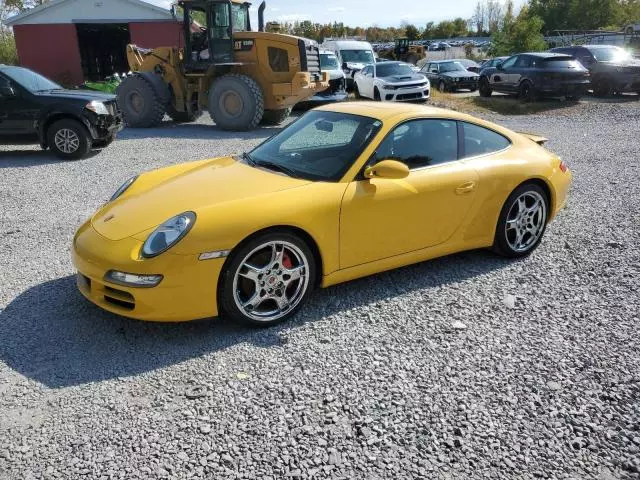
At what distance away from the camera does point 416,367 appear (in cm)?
315

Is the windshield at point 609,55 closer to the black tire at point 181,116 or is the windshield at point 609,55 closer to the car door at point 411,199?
the black tire at point 181,116

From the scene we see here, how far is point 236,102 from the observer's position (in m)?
12.6

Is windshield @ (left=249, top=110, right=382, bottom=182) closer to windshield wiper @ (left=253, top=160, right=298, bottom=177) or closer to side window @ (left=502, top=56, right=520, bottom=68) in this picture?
windshield wiper @ (left=253, top=160, right=298, bottom=177)

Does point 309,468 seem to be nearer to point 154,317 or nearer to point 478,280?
point 154,317

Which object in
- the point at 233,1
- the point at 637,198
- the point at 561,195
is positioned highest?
the point at 233,1

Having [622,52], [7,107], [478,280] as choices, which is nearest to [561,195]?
[478,280]

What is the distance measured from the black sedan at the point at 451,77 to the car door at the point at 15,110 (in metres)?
17.5

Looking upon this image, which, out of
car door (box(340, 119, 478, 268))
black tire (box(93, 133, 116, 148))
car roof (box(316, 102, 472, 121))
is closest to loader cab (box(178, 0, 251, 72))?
black tire (box(93, 133, 116, 148))

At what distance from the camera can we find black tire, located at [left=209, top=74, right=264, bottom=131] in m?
12.3

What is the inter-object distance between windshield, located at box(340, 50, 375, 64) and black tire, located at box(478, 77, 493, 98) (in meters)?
4.45

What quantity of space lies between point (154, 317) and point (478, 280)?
2505 mm

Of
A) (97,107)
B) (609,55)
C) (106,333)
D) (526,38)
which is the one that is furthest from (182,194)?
(526,38)

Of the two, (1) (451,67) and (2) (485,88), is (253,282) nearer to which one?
(2) (485,88)

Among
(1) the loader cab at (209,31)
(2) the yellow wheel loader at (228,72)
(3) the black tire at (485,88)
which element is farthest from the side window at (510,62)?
(1) the loader cab at (209,31)
